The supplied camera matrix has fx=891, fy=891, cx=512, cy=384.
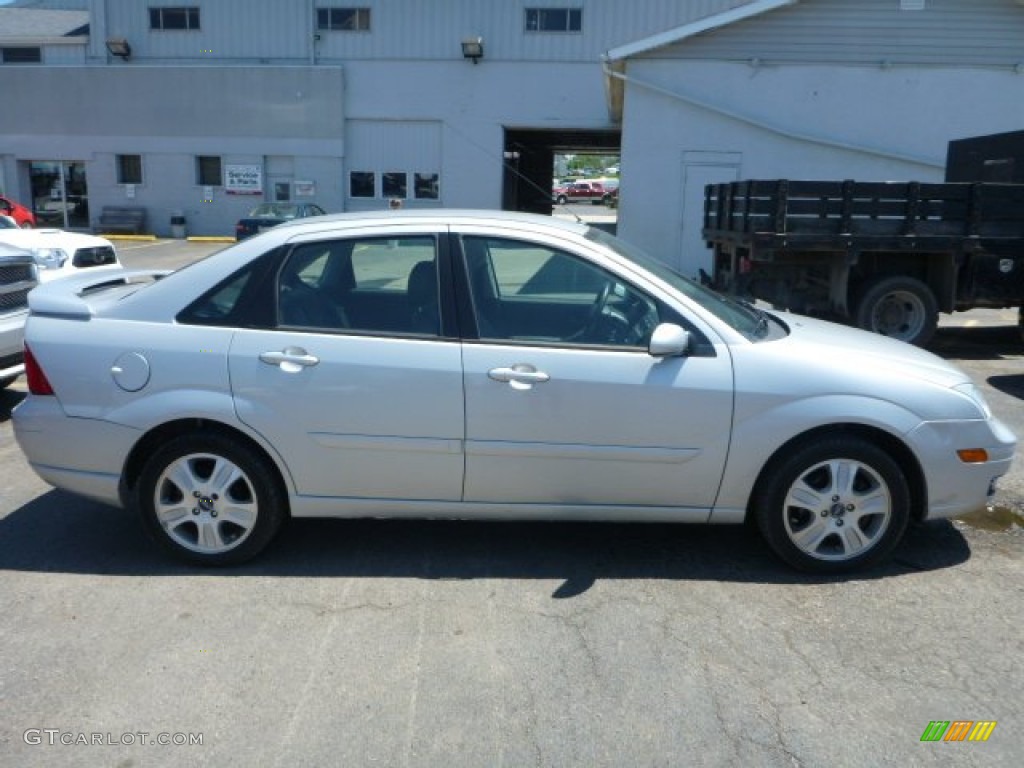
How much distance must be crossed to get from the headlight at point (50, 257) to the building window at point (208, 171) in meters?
21.8

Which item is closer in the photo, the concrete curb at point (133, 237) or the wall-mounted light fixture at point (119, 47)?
the wall-mounted light fixture at point (119, 47)

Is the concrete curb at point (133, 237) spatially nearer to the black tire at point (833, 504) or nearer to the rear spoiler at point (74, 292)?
the rear spoiler at point (74, 292)

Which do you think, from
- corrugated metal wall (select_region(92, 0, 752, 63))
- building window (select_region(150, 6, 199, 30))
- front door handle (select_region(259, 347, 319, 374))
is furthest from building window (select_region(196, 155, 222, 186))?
front door handle (select_region(259, 347, 319, 374))

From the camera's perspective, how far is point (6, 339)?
21.7 feet

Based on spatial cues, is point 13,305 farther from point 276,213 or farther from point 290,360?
point 276,213

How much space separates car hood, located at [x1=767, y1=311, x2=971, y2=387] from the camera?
4023 mm

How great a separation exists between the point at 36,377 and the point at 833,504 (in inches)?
146

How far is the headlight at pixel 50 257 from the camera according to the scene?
8641 mm

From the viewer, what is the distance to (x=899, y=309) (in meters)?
10.4

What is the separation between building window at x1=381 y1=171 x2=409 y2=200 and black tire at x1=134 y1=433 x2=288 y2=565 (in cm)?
2474

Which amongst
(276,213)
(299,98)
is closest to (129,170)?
(299,98)

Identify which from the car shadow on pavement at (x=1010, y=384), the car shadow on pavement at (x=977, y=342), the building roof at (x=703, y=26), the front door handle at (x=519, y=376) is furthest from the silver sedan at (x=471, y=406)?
the building roof at (x=703, y=26)

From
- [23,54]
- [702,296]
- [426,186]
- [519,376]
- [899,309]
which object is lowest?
[899,309]

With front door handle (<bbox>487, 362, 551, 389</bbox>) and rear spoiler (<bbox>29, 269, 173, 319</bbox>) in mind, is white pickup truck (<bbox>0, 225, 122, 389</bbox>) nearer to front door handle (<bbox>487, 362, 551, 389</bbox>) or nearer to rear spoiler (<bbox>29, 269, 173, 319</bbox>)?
rear spoiler (<bbox>29, 269, 173, 319</bbox>)
